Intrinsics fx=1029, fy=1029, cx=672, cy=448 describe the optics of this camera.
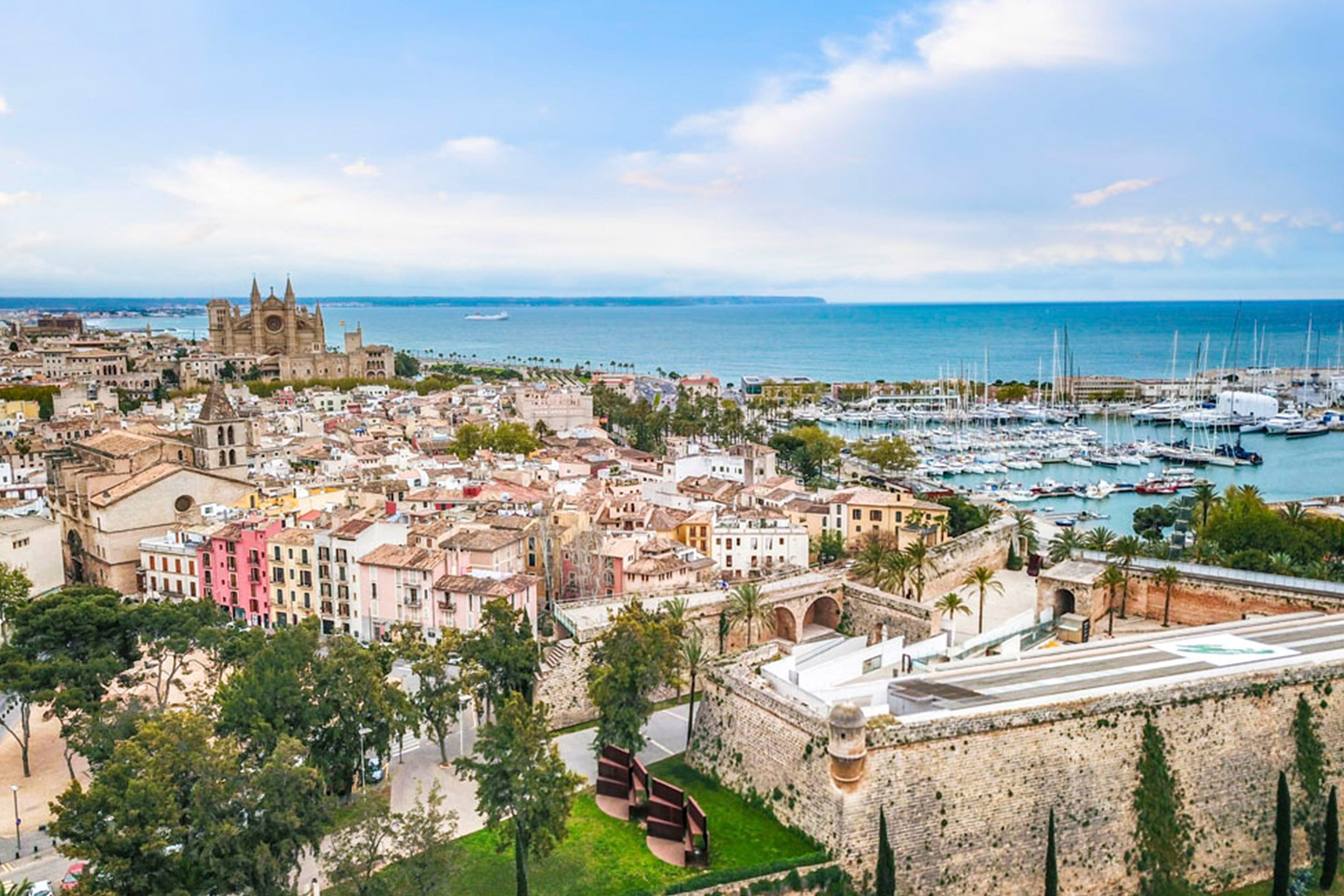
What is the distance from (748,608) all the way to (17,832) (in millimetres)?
17865

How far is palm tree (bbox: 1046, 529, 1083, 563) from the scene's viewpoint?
34.5 metres

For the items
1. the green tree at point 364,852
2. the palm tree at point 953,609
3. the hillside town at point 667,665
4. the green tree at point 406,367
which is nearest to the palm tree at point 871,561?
the hillside town at point 667,665

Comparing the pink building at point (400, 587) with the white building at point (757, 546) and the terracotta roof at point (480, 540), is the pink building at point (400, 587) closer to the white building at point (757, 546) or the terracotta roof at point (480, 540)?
the terracotta roof at point (480, 540)

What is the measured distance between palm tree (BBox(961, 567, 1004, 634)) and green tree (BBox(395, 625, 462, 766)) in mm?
14643

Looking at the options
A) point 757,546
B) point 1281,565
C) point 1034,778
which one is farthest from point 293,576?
point 1281,565

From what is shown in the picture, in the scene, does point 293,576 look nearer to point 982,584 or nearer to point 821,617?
point 821,617

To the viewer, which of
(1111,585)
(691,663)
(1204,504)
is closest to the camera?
(691,663)

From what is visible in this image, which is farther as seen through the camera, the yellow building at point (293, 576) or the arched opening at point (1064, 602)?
the yellow building at point (293, 576)

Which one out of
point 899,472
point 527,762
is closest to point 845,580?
point 527,762

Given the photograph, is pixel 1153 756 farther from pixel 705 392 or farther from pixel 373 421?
pixel 705 392

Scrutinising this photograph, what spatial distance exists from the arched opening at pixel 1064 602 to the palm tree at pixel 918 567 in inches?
159

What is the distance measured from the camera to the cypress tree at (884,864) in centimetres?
1928

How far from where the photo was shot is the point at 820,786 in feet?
65.4

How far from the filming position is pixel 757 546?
131ft
